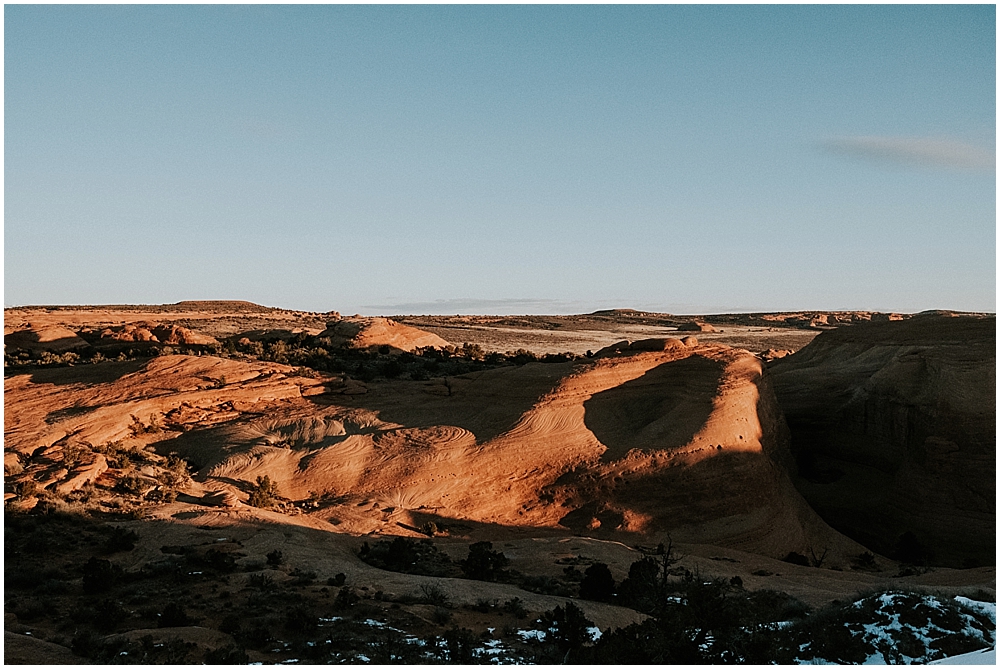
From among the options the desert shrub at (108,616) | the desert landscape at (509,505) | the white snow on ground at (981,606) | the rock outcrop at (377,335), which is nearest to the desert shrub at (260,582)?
the desert landscape at (509,505)

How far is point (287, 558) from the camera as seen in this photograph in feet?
57.8

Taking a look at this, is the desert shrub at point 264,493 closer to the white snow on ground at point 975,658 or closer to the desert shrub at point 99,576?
the desert shrub at point 99,576

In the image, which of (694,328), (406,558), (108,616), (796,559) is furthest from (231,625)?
(694,328)

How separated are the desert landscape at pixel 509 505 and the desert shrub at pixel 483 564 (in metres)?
0.05

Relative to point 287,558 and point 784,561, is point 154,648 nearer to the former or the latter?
point 287,558

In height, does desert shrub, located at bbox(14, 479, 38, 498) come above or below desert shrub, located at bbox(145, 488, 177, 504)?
above

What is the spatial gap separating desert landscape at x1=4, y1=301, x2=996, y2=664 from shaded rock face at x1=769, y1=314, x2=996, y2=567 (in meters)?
0.08

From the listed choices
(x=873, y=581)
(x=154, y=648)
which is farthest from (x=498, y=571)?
(x=873, y=581)

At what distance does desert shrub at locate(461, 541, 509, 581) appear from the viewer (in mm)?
17875

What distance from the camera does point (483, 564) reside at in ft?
59.1

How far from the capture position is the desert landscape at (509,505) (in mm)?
13617

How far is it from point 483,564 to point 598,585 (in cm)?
252

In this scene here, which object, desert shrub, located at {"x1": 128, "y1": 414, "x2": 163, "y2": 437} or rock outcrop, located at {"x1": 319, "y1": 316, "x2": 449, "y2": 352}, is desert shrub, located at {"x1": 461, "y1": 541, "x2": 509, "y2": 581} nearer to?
desert shrub, located at {"x1": 128, "y1": 414, "x2": 163, "y2": 437}

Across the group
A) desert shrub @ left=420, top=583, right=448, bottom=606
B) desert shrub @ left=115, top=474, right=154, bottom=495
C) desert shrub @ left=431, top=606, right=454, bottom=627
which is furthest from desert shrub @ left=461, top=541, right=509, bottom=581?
desert shrub @ left=115, top=474, right=154, bottom=495
